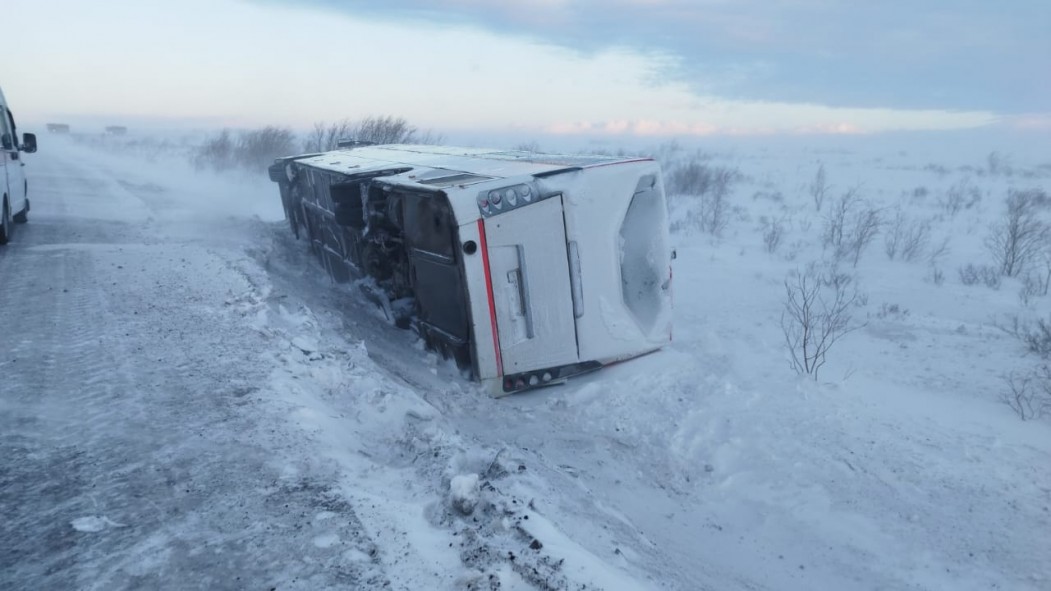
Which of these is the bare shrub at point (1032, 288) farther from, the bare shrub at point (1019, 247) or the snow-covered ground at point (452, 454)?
the snow-covered ground at point (452, 454)

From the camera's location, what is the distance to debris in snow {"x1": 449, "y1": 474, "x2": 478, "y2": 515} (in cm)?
305

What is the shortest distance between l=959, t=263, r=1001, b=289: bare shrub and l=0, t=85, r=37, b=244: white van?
1484cm

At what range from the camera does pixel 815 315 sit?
29.1ft

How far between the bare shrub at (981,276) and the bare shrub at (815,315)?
6.43ft

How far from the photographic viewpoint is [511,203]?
5266 millimetres

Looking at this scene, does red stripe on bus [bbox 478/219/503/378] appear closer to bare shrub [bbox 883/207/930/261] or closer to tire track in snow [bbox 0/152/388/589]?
tire track in snow [bbox 0/152/388/589]

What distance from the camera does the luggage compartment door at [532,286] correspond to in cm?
529

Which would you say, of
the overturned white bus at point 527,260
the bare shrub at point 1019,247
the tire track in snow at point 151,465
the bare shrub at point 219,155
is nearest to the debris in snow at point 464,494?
the tire track in snow at point 151,465

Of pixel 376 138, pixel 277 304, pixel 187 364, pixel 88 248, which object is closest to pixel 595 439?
pixel 187 364

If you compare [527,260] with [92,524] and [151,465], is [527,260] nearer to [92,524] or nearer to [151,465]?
[151,465]

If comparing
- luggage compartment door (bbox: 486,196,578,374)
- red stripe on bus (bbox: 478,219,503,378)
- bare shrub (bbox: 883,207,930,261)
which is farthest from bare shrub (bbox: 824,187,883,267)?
red stripe on bus (bbox: 478,219,503,378)

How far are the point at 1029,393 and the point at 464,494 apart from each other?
604cm

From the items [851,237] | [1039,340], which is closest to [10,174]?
[1039,340]

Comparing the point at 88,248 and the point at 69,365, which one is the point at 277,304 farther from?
the point at 88,248
